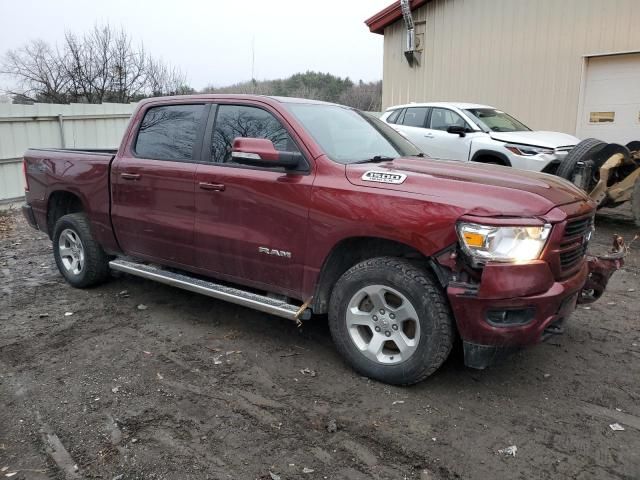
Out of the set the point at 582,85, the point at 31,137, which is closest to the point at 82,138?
the point at 31,137

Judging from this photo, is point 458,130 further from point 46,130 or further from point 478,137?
point 46,130

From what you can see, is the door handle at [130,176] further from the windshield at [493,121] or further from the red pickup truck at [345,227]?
the windshield at [493,121]

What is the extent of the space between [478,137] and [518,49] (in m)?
4.46

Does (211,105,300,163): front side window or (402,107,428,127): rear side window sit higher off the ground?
(402,107,428,127): rear side window

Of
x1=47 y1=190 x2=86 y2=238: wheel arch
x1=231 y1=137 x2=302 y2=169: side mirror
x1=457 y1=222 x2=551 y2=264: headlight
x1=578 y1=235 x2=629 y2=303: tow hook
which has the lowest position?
x1=578 y1=235 x2=629 y2=303: tow hook

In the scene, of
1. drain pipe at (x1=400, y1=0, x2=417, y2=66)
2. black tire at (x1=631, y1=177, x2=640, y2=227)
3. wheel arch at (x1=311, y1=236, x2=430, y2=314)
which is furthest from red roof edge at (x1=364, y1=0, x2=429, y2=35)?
wheel arch at (x1=311, y1=236, x2=430, y2=314)

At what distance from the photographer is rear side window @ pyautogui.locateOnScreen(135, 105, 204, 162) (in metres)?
4.58

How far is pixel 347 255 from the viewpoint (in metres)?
3.81

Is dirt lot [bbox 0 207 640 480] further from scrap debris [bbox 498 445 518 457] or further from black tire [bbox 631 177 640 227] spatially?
black tire [bbox 631 177 640 227]

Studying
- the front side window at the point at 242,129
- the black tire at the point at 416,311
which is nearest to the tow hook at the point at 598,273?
the black tire at the point at 416,311

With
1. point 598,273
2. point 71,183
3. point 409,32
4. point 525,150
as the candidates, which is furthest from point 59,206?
point 409,32

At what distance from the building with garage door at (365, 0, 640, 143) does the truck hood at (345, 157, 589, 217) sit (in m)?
8.76

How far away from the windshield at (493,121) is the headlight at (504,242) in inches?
256

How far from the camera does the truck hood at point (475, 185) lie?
3.13 metres
